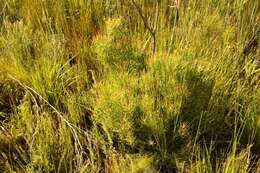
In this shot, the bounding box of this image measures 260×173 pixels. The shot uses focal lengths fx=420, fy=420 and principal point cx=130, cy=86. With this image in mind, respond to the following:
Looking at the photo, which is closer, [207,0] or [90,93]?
[90,93]

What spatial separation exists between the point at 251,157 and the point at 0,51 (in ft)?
4.23

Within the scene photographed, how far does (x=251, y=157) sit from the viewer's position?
174 centimetres

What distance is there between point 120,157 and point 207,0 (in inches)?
38.7

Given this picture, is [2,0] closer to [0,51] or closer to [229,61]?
[0,51]

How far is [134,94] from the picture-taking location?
5.71 ft

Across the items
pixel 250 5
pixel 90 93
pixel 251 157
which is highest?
pixel 250 5

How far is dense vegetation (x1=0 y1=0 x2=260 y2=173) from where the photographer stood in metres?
1.71

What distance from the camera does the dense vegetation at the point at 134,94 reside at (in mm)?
1712

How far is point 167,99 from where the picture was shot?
5.75 ft

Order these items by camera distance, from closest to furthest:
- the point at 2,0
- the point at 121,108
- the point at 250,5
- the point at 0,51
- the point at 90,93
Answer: the point at 121,108 → the point at 90,93 → the point at 0,51 → the point at 250,5 → the point at 2,0

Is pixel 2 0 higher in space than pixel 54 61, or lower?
higher

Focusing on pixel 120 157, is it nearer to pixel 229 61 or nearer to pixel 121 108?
pixel 121 108

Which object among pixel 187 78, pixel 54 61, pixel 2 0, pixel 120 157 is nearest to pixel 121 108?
pixel 120 157

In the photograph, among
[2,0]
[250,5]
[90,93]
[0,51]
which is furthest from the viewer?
[2,0]
